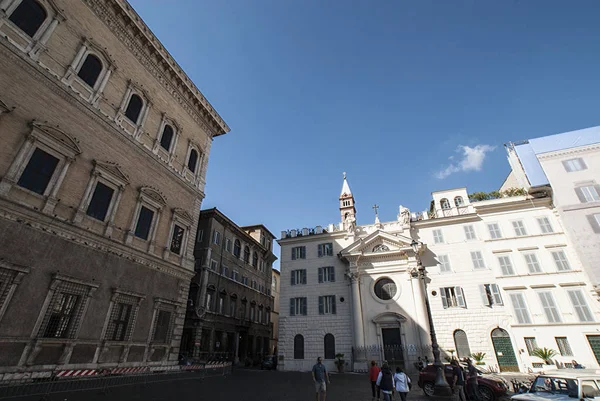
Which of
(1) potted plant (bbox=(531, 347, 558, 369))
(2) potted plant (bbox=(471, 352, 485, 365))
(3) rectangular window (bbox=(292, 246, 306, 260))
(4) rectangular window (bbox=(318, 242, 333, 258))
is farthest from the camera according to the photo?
(3) rectangular window (bbox=(292, 246, 306, 260))

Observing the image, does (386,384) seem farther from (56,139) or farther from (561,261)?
(561,261)

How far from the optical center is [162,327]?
16562 mm

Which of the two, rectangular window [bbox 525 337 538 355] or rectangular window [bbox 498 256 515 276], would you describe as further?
rectangular window [bbox 498 256 515 276]

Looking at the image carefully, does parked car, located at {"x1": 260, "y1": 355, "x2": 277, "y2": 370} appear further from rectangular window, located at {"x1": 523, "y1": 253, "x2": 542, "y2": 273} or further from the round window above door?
rectangular window, located at {"x1": 523, "y1": 253, "x2": 542, "y2": 273}

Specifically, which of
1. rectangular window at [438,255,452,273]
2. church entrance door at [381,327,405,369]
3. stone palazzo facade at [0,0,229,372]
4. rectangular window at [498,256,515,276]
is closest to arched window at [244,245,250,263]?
stone palazzo facade at [0,0,229,372]

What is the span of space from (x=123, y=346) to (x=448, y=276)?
77.6 ft

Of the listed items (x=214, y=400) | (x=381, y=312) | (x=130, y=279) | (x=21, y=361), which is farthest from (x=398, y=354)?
(x=21, y=361)

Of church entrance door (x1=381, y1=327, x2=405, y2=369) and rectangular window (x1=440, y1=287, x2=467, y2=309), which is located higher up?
rectangular window (x1=440, y1=287, x2=467, y2=309)

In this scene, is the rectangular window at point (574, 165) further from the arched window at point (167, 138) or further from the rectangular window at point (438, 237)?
the arched window at point (167, 138)

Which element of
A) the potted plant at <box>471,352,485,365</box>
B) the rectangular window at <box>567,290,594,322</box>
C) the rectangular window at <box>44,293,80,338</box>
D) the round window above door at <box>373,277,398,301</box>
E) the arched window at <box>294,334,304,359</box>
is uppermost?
the round window above door at <box>373,277,398,301</box>

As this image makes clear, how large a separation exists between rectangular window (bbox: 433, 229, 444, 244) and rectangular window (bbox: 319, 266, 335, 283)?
32.1 ft

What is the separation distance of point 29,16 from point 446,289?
102ft

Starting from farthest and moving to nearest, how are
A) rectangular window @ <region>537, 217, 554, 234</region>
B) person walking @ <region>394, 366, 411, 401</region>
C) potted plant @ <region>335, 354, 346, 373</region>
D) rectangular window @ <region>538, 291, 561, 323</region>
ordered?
potted plant @ <region>335, 354, 346, 373</region> < rectangular window @ <region>537, 217, 554, 234</region> < rectangular window @ <region>538, 291, 561, 323</region> < person walking @ <region>394, 366, 411, 401</region>

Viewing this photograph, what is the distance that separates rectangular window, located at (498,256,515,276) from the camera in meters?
23.3
